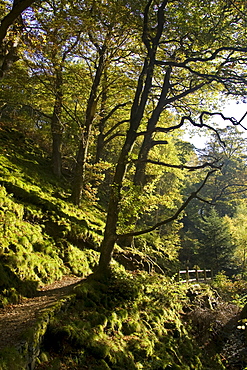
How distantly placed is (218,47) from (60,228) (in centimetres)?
796

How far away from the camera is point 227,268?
23.5 meters

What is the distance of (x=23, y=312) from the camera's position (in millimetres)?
4965

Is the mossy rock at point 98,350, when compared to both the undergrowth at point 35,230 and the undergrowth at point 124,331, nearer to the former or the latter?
the undergrowth at point 124,331

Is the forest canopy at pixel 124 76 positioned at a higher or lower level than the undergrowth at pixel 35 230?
higher

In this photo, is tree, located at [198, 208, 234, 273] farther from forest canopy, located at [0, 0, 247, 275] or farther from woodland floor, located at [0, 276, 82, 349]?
woodland floor, located at [0, 276, 82, 349]

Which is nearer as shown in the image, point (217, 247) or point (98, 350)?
point (98, 350)

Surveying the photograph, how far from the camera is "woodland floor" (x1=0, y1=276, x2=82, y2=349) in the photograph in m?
3.92

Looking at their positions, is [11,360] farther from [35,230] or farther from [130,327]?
[35,230]

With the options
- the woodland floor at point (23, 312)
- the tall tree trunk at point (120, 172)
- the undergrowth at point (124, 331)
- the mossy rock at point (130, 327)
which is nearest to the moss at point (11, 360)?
the woodland floor at point (23, 312)

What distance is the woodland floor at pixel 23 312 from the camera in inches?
154

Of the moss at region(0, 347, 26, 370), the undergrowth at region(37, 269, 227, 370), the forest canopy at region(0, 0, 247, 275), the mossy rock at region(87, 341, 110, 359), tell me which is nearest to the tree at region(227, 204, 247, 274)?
the forest canopy at region(0, 0, 247, 275)

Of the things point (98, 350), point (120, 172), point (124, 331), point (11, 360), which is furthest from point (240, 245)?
point (11, 360)

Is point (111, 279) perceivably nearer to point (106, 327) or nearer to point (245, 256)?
point (106, 327)

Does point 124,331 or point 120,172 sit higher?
point 120,172
